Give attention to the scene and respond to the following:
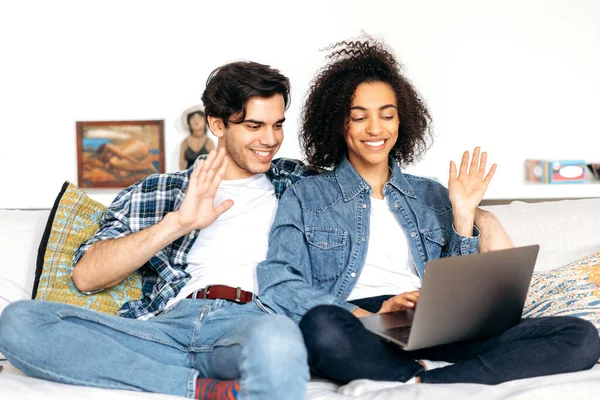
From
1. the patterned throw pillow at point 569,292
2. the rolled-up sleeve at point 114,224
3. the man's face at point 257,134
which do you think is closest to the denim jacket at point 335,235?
the man's face at point 257,134

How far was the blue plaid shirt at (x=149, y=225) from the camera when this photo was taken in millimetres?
2023

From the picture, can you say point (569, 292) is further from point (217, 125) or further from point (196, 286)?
point (217, 125)

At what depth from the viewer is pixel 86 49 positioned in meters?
4.74

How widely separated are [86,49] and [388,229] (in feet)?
10.8

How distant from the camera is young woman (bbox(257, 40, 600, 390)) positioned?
171cm

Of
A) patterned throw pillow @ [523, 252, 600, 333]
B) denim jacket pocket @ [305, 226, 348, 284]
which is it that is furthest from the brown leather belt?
patterned throw pillow @ [523, 252, 600, 333]

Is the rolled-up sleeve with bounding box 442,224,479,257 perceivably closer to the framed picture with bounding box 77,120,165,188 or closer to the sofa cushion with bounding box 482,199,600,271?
the sofa cushion with bounding box 482,199,600,271

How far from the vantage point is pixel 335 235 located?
2.07 metres

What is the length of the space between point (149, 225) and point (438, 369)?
2.95ft

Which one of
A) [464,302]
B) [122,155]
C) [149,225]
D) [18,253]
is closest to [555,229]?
[464,302]

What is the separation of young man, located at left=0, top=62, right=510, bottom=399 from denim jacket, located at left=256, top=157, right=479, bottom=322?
0.07m

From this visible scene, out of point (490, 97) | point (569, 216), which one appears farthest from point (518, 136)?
point (569, 216)

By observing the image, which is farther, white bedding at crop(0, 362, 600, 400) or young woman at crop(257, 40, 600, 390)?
young woman at crop(257, 40, 600, 390)

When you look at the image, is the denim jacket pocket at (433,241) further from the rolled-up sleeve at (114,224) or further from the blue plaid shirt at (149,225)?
the rolled-up sleeve at (114,224)
